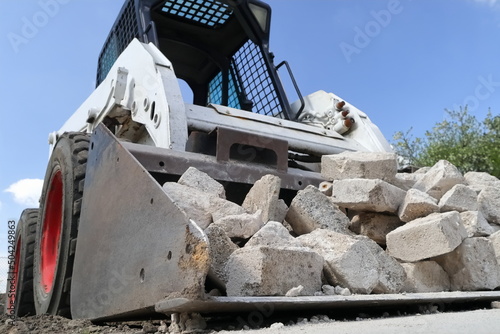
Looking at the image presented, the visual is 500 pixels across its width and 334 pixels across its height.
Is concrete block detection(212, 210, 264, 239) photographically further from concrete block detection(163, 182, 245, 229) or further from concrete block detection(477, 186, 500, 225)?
concrete block detection(477, 186, 500, 225)

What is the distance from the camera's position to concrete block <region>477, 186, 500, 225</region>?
326 cm

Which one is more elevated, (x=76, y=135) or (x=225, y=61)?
(x=225, y=61)

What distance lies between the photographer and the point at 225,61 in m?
5.36

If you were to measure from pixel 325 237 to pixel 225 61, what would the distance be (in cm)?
326

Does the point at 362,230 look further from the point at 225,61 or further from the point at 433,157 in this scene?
the point at 433,157

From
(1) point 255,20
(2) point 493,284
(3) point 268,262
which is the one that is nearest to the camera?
(3) point 268,262

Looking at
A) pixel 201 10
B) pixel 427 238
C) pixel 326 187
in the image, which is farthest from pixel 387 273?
pixel 201 10

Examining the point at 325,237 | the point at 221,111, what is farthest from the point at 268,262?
the point at 221,111

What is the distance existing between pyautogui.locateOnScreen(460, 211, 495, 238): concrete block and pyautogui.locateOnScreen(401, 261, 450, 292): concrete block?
335 mm

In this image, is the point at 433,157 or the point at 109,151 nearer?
the point at 109,151

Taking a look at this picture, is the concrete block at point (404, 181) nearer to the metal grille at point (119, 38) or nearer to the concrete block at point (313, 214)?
the concrete block at point (313, 214)

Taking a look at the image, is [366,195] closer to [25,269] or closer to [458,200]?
[458,200]

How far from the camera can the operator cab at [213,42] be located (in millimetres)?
4957

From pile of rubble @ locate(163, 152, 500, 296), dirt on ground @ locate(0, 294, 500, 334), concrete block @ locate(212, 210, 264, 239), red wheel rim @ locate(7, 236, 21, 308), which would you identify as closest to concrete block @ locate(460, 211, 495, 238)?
pile of rubble @ locate(163, 152, 500, 296)
